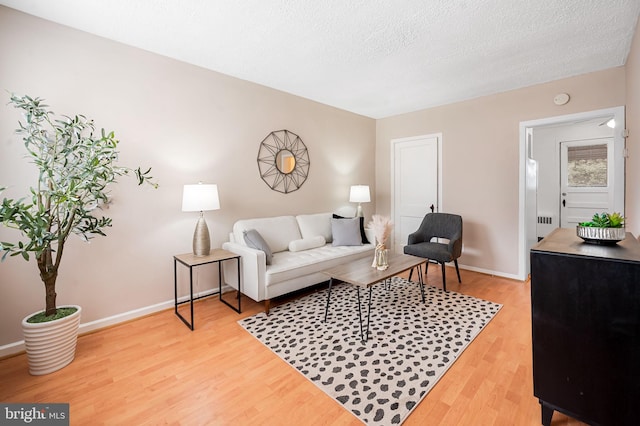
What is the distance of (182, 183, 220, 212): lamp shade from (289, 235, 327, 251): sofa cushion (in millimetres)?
1078

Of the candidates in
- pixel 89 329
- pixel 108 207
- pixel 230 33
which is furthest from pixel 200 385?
pixel 230 33

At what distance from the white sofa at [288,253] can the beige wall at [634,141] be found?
246cm

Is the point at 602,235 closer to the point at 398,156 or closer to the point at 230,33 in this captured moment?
the point at 230,33

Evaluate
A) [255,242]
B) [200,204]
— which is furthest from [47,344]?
[255,242]

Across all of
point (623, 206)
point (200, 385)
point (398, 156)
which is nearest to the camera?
point (200, 385)

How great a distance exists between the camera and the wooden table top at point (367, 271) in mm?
2443

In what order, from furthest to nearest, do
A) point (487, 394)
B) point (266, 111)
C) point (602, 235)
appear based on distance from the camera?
point (266, 111) < point (487, 394) < point (602, 235)

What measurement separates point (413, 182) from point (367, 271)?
264 cm

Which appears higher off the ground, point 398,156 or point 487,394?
point 398,156

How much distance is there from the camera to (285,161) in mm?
3967

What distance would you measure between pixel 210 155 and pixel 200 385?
2276mm

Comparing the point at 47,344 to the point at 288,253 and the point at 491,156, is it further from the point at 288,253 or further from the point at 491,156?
the point at 491,156

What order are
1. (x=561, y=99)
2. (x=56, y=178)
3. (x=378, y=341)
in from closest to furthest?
(x=56, y=178), (x=378, y=341), (x=561, y=99)

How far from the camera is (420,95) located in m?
3.99
